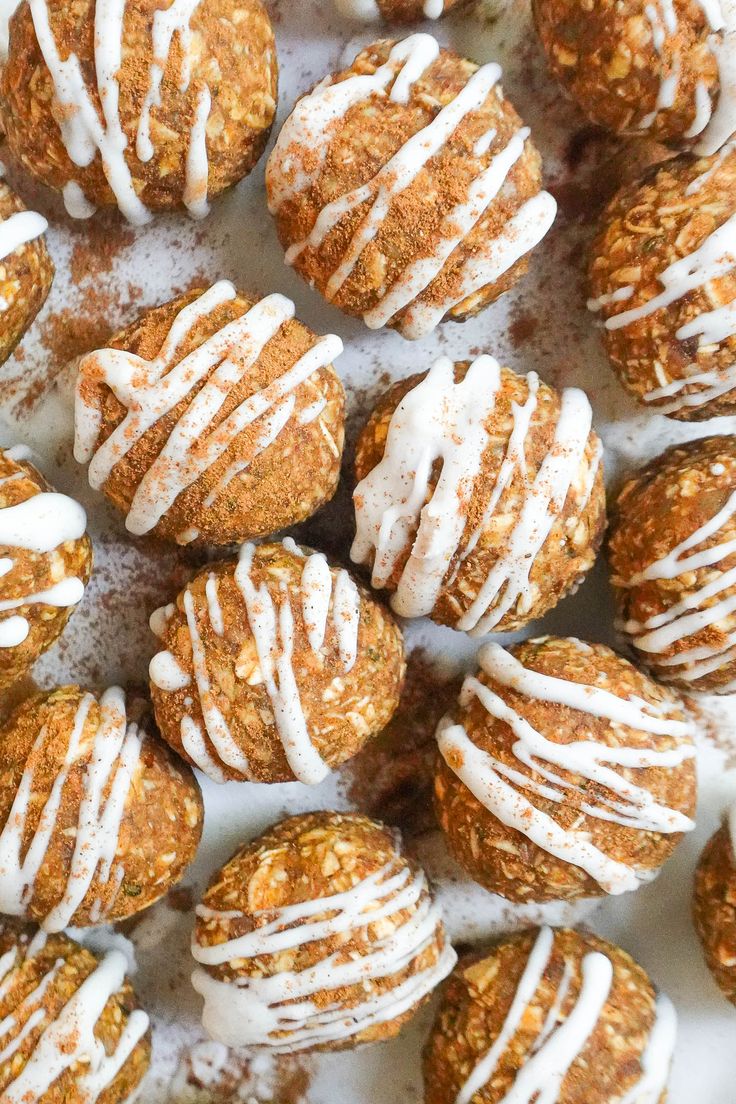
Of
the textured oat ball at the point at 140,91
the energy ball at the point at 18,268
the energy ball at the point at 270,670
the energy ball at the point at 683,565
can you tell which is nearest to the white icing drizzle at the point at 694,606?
the energy ball at the point at 683,565

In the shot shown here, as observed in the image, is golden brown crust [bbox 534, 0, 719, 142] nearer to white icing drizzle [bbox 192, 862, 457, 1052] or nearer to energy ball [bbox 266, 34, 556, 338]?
energy ball [bbox 266, 34, 556, 338]

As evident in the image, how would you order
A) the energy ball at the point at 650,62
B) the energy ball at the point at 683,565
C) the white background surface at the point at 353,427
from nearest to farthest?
the energy ball at the point at 650,62 → the energy ball at the point at 683,565 → the white background surface at the point at 353,427

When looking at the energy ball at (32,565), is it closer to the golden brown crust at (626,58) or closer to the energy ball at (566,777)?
the energy ball at (566,777)

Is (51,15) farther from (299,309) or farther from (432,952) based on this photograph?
(432,952)

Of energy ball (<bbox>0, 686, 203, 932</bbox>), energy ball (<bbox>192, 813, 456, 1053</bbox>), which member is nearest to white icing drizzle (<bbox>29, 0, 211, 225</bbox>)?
energy ball (<bbox>0, 686, 203, 932</bbox>)

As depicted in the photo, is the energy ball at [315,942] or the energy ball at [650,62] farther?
the energy ball at [315,942]

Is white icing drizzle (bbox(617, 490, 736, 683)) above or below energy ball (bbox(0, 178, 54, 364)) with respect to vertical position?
below

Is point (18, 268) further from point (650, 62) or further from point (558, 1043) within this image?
point (558, 1043)
